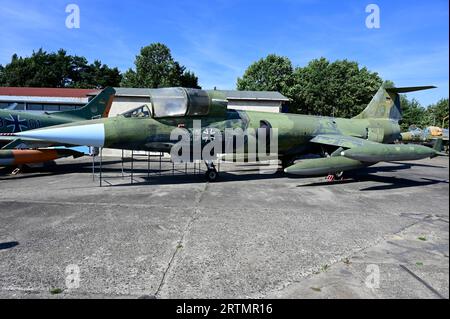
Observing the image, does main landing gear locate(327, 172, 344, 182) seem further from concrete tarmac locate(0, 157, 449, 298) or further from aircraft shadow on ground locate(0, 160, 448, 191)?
concrete tarmac locate(0, 157, 449, 298)

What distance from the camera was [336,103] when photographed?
51.5 metres

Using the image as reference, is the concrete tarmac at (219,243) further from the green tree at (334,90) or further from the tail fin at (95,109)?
the green tree at (334,90)

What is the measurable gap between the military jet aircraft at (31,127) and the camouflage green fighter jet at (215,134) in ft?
16.1

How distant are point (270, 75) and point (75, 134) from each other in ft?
166

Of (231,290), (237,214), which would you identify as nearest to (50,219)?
(237,214)

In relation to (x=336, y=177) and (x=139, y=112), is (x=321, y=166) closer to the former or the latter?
(x=336, y=177)

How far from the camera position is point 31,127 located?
1611 cm

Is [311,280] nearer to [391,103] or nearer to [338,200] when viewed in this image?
[338,200]

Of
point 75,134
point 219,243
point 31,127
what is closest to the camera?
point 219,243

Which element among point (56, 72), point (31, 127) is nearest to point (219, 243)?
point (31, 127)

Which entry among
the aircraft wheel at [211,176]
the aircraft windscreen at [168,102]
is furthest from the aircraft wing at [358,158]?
the aircraft windscreen at [168,102]

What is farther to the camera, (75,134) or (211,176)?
(211,176)

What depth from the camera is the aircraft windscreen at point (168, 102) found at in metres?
11.1
